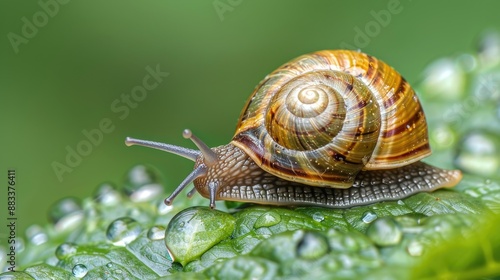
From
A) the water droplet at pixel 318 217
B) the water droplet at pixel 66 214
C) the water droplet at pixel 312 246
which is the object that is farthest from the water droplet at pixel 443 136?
the water droplet at pixel 66 214

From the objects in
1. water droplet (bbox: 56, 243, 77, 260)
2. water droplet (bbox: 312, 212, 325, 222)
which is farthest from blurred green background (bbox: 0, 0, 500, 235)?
water droplet (bbox: 312, 212, 325, 222)

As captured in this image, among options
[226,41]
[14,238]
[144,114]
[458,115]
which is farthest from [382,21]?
[14,238]

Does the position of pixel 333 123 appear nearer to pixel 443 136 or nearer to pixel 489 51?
pixel 443 136

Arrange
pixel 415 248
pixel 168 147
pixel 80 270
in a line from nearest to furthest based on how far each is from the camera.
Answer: pixel 415 248 < pixel 80 270 < pixel 168 147

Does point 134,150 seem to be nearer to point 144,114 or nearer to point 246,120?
point 144,114

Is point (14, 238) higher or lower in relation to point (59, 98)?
lower

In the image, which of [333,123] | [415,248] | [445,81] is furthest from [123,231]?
[445,81]
